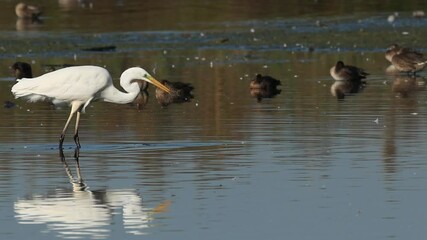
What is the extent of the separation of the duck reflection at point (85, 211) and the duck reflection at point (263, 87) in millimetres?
9894

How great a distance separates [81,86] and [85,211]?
5.18m

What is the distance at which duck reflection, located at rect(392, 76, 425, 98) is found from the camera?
2323cm

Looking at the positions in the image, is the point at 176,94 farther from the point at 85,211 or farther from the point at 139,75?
the point at 85,211

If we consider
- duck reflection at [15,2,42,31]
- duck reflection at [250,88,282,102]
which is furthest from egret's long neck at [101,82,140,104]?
duck reflection at [15,2,42,31]

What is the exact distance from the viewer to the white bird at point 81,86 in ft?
56.0

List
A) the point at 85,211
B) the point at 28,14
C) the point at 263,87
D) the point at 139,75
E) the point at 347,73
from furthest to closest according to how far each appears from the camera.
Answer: the point at 28,14 < the point at 347,73 < the point at 263,87 < the point at 139,75 < the point at 85,211

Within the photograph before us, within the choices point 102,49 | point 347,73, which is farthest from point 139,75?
point 102,49

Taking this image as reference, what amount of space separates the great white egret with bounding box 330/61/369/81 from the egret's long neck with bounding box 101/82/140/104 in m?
8.66

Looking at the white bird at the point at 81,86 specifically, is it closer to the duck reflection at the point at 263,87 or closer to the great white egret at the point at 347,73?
the duck reflection at the point at 263,87

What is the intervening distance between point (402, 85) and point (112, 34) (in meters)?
12.0

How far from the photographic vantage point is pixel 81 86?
56.2 ft

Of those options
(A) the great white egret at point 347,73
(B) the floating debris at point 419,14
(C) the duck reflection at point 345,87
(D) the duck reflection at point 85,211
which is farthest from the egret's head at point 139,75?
(B) the floating debris at point 419,14

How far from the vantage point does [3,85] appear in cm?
2627

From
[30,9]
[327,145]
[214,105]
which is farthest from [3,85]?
[30,9]
